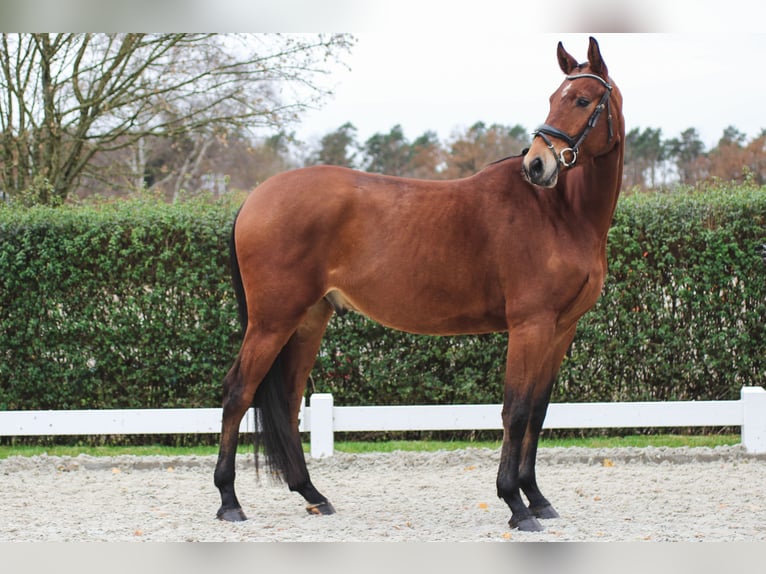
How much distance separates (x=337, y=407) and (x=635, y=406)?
2.34 meters

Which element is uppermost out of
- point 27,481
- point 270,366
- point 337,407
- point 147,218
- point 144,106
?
point 144,106

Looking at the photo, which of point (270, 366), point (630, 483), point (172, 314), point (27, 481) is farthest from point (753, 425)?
point (27, 481)

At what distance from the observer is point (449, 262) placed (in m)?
4.39

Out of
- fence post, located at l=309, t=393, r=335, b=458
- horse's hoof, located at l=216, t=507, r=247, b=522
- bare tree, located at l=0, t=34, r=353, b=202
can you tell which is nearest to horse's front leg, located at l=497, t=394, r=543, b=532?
horse's hoof, located at l=216, t=507, r=247, b=522

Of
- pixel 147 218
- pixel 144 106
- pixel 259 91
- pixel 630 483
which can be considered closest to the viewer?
pixel 630 483

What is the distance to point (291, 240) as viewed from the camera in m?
4.49

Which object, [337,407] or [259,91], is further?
[259,91]

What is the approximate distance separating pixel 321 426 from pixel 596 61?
3466mm

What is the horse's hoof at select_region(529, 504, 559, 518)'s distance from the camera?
4.56 m

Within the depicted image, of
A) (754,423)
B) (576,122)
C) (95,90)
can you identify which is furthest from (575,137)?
(95,90)

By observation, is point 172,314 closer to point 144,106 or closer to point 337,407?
point 337,407

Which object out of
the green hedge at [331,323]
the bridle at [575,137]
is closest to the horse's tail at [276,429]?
the bridle at [575,137]

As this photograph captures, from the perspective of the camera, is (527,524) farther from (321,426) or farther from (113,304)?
(113,304)

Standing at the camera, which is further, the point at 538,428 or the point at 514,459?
the point at 538,428
